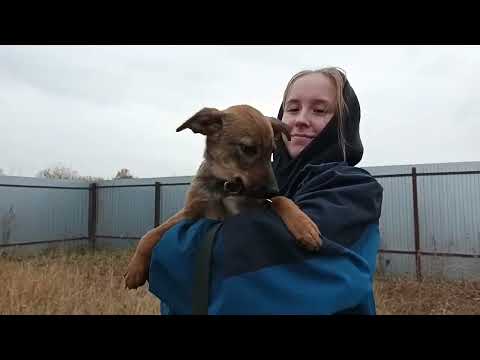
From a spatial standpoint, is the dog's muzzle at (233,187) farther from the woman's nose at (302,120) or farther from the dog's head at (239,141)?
the woman's nose at (302,120)

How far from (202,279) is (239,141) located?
1.27m

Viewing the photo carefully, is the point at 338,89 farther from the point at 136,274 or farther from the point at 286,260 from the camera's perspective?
the point at 136,274

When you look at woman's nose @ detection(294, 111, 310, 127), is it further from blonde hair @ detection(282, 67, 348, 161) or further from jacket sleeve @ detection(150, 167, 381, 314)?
jacket sleeve @ detection(150, 167, 381, 314)

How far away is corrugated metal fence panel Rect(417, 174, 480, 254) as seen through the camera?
9.05 metres

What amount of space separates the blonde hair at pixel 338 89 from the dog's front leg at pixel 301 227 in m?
0.61

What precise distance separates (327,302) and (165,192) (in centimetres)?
1220

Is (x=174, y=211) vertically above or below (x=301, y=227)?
below

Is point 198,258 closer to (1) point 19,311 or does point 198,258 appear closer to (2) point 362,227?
(2) point 362,227

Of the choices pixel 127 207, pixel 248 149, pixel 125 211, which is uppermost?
pixel 248 149

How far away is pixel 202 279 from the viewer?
1618 millimetres

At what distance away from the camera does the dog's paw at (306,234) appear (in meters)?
1.66

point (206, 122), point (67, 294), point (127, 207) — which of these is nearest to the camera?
point (206, 122)

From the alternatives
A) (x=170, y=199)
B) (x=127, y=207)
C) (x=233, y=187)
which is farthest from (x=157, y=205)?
(x=233, y=187)

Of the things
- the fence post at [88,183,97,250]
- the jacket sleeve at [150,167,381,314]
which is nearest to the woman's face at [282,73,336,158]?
the jacket sleeve at [150,167,381,314]
